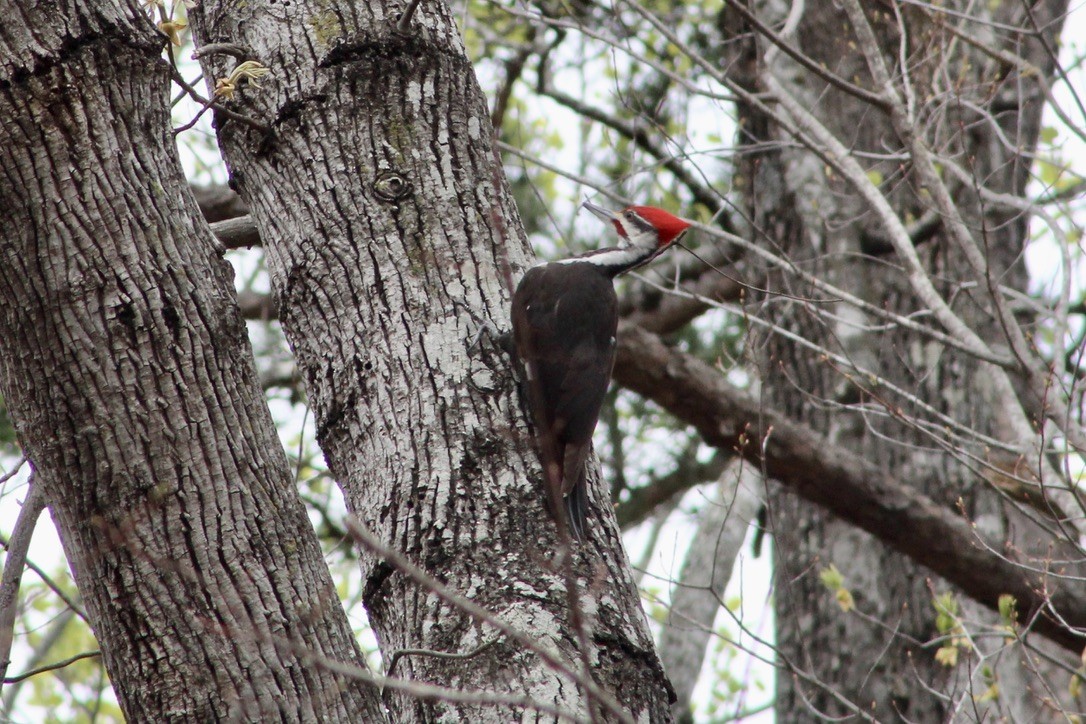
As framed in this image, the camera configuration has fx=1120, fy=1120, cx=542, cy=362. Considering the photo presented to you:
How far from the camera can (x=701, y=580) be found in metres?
6.88

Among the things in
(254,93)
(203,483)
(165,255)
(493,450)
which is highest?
(254,93)

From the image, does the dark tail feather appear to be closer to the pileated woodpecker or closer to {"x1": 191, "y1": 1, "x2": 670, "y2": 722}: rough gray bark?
{"x1": 191, "y1": 1, "x2": 670, "y2": 722}: rough gray bark

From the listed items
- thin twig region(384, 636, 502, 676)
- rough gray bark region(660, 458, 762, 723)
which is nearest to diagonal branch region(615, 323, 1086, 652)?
rough gray bark region(660, 458, 762, 723)

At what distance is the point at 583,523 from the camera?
2.45 m

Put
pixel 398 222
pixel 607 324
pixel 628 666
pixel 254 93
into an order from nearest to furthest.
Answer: pixel 628 666
pixel 398 222
pixel 254 93
pixel 607 324

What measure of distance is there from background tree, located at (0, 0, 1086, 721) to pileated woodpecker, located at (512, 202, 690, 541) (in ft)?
1.10

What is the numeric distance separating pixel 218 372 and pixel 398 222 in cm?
86

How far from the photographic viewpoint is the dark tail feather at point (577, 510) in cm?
243

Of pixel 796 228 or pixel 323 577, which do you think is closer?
pixel 323 577

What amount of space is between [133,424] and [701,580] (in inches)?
217

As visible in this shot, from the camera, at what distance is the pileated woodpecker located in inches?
126

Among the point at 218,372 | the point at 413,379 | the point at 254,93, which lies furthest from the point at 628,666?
the point at 254,93

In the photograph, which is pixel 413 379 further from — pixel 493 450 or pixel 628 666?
pixel 628 666

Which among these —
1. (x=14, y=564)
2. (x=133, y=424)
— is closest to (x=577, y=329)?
(x=14, y=564)
